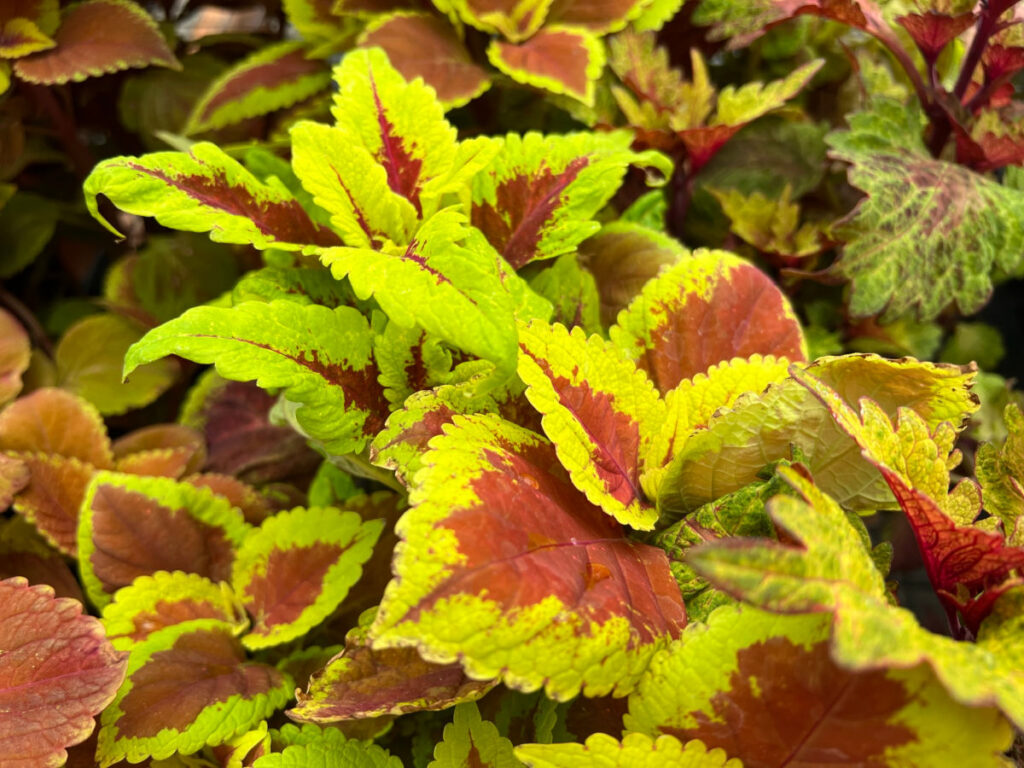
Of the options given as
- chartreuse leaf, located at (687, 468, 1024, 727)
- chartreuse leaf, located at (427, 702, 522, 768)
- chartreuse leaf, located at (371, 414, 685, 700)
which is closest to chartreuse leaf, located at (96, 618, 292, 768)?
chartreuse leaf, located at (427, 702, 522, 768)

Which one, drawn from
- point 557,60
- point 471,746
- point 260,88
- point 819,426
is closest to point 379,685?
point 471,746

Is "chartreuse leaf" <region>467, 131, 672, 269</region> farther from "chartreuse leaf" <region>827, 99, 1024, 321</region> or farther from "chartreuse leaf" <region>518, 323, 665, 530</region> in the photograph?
"chartreuse leaf" <region>827, 99, 1024, 321</region>

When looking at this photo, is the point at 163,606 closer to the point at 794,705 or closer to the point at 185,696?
the point at 185,696

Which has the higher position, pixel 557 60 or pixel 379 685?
pixel 557 60

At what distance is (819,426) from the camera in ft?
1.68

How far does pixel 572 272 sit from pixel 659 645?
0.28m

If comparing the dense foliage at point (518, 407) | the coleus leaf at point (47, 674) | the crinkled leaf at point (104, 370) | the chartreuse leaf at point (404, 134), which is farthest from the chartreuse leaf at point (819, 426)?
the crinkled leaf at point (104, 370)

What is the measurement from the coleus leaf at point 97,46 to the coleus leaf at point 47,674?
0.49 meters

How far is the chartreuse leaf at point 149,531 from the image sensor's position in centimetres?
66

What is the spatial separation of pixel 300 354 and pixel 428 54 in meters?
0.44

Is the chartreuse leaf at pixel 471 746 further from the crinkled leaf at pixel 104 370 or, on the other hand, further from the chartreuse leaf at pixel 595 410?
the crinkled leaf at pixel 104 370

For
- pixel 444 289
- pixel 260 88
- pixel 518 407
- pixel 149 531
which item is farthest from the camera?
pixel 260 88

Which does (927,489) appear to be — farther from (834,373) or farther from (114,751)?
(114,751)

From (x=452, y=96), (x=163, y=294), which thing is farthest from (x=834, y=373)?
(x=163, y=294)
